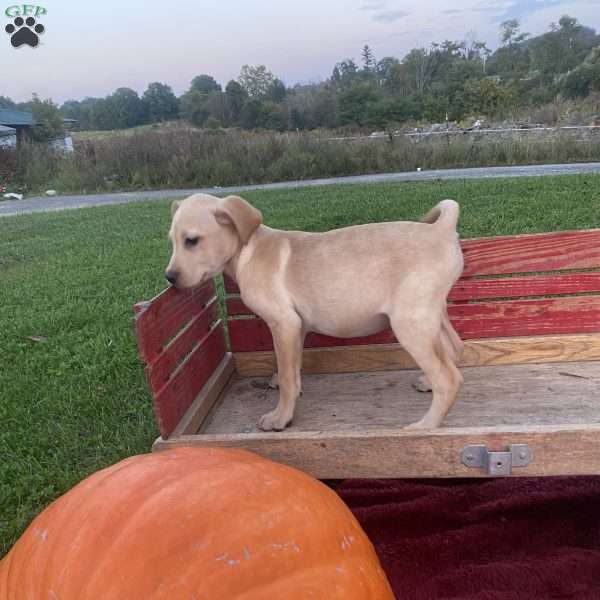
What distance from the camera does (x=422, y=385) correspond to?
8.50 feet

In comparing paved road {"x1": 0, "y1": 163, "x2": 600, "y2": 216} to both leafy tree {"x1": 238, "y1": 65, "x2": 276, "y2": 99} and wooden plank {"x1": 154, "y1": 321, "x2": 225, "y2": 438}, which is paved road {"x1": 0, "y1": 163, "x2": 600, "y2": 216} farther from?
leafy tree {"x1": 238, "y1": 65, "x2": 276, "y2": 99}

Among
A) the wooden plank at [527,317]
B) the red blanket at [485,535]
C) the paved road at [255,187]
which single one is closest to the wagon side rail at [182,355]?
the red blanket at [485,535]

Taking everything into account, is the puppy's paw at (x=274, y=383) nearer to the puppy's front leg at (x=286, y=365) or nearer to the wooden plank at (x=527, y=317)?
the puppy's front leg at (x=286, y=365)

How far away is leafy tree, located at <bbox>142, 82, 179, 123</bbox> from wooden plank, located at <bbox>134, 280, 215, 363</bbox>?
4106 cm

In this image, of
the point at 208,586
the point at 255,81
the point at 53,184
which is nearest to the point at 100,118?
the point at 255,81

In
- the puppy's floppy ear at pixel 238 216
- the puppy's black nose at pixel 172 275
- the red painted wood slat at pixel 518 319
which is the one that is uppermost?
A: the puppy's floppy ear at pixel 238 216

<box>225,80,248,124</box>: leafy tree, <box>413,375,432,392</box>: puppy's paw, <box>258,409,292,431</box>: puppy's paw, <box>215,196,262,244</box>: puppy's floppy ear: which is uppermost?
<box>225,80,248,124</box>: leafy tree

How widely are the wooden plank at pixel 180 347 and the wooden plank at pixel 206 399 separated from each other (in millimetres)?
185

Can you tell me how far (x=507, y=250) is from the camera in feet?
9.14

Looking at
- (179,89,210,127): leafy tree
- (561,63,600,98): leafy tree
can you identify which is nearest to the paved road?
(179,89,210,127): leafy tree

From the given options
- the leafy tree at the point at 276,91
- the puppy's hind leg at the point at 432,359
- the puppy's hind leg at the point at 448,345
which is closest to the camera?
the puppy's hind leg at the point at 432,359

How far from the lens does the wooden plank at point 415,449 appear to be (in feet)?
6.01

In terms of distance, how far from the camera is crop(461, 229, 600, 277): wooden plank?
2.73m

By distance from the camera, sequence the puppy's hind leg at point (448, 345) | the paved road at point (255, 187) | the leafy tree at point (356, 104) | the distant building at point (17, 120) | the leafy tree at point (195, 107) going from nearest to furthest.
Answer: the puppy's hind leg at point (448, 345), the paved road at point (255, 187), the leafy tree at point (356, 104), the distant building at point (17, 120), the leafy tree at point (195, 107)
